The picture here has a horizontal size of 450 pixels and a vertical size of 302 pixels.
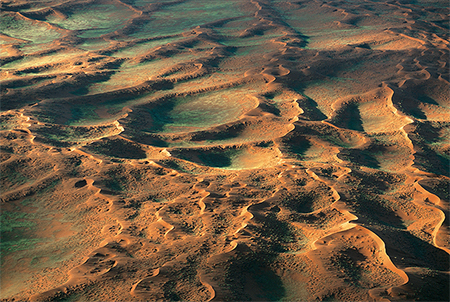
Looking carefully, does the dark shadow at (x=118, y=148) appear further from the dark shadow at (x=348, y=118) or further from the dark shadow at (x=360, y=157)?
the dark shadow at (x=348, y=118)

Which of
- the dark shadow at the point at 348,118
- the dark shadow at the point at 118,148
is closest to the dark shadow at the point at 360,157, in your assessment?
the dark shadow at the point at 348,118

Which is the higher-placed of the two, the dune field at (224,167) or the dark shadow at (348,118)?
the dune field at (224,167)

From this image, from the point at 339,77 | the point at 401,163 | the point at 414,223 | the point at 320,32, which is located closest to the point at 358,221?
the point at 414,223

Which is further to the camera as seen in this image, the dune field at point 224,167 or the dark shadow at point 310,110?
the dark shadow at point 310,110

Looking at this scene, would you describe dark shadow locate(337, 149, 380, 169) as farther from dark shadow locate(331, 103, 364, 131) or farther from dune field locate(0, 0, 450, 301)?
dark shadow locate(331, 103, 364, 131)

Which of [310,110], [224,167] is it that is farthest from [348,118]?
[224,167]

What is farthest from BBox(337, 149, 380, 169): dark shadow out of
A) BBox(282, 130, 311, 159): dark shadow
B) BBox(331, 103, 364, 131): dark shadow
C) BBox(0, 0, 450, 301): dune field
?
BBox(331, 103, 364, 131): dark shadow

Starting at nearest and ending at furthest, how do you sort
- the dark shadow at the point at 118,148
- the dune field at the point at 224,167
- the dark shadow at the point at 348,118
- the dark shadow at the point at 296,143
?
the dune field at the point at 224,167 < the dark shadow at the point at 118,148 < the dark shadow at the point at 296,143 < the dark shadow at the point at 348,118

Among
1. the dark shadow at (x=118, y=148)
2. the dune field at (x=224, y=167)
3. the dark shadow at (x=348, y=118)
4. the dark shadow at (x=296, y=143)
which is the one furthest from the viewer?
the dark shadow at (x=348, y=118)

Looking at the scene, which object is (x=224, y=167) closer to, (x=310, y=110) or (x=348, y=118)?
(x=310, y=110)
